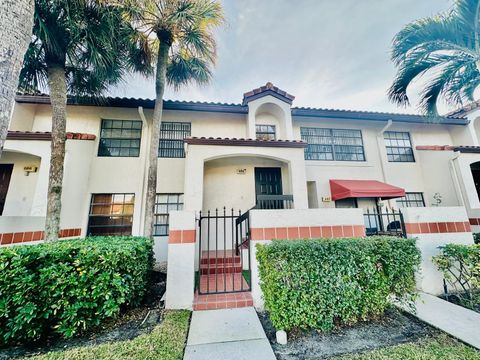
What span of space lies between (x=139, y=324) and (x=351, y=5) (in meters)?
13.7

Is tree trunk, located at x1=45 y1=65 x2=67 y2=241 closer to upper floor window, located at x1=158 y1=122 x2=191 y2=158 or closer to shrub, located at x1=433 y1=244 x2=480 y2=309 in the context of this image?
upper floor window, located at x1=158 y1=122 x2=191 y2=158

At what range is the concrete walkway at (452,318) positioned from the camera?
3340mm

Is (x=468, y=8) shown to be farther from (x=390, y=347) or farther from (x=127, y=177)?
(x=127, y=177)

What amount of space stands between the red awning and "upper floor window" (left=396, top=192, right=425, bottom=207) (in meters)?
2.27

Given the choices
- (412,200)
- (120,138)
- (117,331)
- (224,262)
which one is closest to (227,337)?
(224,262)

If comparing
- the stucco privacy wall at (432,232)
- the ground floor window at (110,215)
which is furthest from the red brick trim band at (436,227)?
the ground floor window at (110,215)

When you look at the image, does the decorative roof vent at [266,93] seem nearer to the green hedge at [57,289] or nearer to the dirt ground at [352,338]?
the green hedge at [57,289]

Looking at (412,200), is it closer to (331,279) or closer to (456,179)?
(456,179)

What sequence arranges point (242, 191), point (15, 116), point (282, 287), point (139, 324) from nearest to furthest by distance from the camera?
1. point (282, 287)
2. point (139, 324)
3. point (15, 116)
4. point (242, 191)

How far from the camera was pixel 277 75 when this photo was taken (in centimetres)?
1100

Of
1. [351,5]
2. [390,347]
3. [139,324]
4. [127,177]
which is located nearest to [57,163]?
[127,177]

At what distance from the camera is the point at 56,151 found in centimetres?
590

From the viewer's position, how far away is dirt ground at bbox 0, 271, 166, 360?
3.09 meters

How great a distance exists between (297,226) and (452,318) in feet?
11.5
